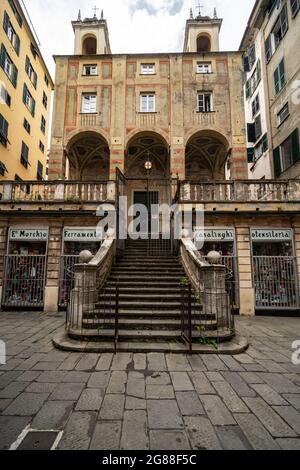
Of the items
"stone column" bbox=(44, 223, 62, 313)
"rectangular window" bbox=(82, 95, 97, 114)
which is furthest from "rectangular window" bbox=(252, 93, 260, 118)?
"stone column" bbox=(44, 223, 62, 313)

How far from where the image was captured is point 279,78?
14.7m

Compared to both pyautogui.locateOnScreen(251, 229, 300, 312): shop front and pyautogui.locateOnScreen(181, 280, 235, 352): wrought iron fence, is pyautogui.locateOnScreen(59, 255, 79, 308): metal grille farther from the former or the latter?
Answer: pyautogui.locateOnScreen(251, 229, 300, 312): shop front

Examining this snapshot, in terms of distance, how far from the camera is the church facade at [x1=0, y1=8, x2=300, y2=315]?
33.8 ft

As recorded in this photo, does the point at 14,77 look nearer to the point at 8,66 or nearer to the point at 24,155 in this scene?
the point at 8,66

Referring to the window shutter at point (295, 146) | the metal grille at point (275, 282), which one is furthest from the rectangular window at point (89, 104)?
the metal grille at point (275, 282)

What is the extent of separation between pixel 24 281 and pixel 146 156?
11.1 m

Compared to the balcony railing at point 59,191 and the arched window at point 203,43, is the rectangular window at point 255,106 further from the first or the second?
the balcony railing at point 59,191

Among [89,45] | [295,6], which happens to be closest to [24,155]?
[89,45]

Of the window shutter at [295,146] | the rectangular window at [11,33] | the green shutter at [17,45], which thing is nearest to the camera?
the window shutter at [295,146]

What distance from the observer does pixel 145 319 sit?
20.1 feet

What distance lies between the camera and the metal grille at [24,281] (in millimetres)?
10188

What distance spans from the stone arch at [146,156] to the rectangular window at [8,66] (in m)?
9.80
